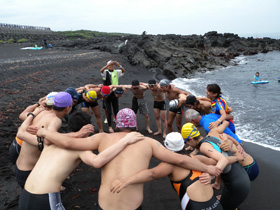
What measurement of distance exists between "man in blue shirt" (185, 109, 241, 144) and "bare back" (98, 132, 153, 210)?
1.43 m

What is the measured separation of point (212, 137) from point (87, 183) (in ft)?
9.08

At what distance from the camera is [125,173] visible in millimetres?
2123

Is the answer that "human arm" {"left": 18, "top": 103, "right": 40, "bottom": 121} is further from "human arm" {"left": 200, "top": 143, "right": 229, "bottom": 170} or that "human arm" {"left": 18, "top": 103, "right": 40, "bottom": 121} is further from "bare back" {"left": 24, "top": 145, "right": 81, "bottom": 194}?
"human arm" {"left": 200, "top": 143, "right": 229, "bottom": 170}

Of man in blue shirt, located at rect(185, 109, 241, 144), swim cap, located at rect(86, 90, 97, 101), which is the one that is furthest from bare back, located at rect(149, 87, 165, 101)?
man in blue shirt, located at rect(185, 109, 241, 144)

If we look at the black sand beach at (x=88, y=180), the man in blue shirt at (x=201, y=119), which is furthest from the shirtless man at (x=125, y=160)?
the black sand beach at (x=88, y=180)

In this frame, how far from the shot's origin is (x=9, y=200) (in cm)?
358

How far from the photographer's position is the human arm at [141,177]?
2.03 meters

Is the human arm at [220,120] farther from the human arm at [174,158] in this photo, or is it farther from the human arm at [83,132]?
the human arm at [83,132]

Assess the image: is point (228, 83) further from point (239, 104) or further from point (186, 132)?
point (186, 132)

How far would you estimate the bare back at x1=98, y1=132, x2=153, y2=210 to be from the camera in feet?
6.93

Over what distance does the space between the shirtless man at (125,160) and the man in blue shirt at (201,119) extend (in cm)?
111

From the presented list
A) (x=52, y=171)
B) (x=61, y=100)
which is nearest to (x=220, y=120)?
(x=61, y=100)

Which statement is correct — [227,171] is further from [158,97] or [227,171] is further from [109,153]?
[158,97]

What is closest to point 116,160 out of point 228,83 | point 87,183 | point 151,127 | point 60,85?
point 87,183
